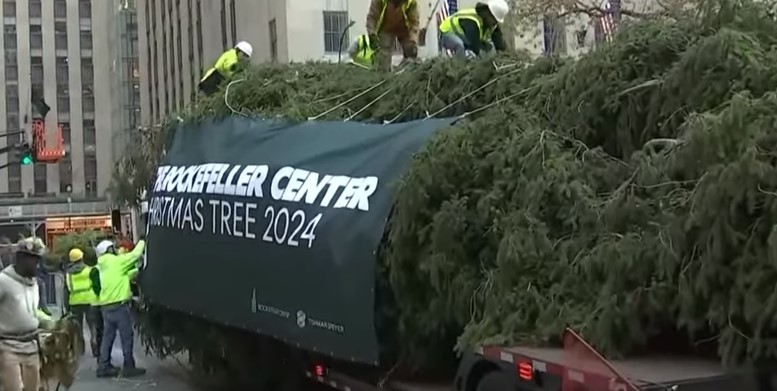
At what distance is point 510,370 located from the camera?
6.57 m

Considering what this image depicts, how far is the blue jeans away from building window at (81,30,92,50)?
260 feet

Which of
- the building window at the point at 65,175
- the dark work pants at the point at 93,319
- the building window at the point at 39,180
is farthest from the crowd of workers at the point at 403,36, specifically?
the building window at the point at 65,175

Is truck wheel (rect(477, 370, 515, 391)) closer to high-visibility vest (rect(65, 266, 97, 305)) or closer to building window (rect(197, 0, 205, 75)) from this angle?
high-visibility vest (rect(65, 266, 97, 305))

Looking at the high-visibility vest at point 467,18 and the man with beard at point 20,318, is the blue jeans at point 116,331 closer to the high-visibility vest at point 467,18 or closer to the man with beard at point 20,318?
the man with beard at point 20,318

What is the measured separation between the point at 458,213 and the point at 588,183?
1.01 meters

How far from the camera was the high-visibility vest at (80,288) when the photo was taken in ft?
52.2

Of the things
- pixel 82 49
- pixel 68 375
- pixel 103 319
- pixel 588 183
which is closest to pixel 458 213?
pixel 588 183

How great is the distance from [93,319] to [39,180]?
73963 mm

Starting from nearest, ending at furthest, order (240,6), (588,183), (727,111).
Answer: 1. (727,111)
2. (588,183)
3. (240,6)

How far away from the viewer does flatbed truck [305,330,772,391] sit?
17.8 ft

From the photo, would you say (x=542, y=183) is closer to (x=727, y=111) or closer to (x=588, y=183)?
(x=588, y=183)

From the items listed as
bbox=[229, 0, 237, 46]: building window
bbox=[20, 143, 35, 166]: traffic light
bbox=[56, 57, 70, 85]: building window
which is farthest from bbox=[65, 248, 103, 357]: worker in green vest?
bbox=[56, 57, 70, 85]: building window

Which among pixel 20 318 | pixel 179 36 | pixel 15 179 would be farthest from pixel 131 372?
pixel 15 179

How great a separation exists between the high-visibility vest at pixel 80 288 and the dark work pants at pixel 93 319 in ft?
0.37
